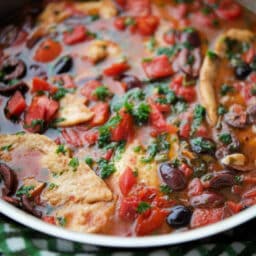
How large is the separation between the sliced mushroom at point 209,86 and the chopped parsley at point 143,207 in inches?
42.8

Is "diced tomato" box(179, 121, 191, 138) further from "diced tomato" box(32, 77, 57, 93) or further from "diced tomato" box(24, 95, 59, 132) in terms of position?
"diced tomato" box(32, 77, 57, 93)

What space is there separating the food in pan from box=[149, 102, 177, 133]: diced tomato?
0.01 meters

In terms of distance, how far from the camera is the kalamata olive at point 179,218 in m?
4.16

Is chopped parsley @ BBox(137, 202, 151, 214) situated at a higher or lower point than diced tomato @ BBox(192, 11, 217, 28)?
lower

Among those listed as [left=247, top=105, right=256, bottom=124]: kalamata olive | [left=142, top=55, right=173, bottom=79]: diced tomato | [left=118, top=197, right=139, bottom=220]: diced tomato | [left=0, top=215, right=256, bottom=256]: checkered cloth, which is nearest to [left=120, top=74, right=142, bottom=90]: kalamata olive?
[left=142, top=55, right=173, bottom=79]: diced tomato

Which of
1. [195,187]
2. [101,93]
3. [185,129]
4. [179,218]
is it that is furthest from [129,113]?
[179,218]

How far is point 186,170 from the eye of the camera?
449cm

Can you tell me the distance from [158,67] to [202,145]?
1.09 meters

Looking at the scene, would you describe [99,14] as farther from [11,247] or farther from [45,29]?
[11,247]

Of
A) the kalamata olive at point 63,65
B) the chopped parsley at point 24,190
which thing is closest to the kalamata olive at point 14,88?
the kalamata olive at point 63,65

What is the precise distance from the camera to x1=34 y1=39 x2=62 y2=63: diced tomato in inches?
219

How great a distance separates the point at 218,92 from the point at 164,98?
54 centimetres

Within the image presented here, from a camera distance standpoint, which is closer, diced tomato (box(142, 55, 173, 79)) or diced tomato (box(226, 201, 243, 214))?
diced tomato (box(226, 201, 243, 214))

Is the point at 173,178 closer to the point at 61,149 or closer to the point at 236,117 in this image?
the point at 236,117
